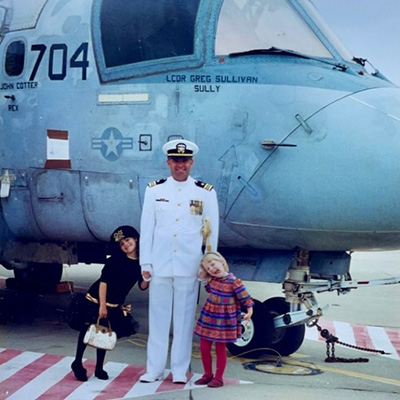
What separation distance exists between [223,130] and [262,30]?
1053 millimetres

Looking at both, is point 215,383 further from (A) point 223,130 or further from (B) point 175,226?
(A) point 223,130

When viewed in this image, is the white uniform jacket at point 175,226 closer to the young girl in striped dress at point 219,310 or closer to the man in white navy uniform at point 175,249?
the man in white navy uniform at point 175,249

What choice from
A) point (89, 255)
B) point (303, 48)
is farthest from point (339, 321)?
point (303, 48)

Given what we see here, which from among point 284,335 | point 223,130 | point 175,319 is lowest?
point 284,335

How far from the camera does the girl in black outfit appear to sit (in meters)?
6.98

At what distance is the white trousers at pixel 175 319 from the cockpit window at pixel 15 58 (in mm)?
2867

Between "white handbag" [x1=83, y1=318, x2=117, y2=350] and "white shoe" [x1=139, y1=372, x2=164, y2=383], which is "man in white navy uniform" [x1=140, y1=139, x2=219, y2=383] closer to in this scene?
"white shoe" [x1=139, y1=372, x2=164, y2=383]

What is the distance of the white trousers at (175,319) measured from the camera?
695cm

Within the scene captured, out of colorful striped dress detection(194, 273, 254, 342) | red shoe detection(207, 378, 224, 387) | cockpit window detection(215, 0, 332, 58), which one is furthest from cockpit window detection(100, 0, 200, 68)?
red shoe detection(207, 378, 224, 387)

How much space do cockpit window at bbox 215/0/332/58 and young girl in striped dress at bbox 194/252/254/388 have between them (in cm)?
211

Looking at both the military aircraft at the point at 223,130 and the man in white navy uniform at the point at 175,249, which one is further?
the military aircraft at the point at 223,130

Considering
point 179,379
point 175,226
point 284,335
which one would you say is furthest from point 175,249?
point 284,335

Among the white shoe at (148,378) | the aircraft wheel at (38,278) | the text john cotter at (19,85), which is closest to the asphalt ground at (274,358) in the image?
the white shoe at (148,378)

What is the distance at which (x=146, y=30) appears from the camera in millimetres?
8047
